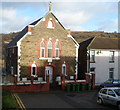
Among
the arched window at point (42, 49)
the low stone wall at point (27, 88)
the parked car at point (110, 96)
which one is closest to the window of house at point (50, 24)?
the arched window at point (42, 49)

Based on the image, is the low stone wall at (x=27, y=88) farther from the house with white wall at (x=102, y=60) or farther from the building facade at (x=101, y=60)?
the house with white wall at (x=102, y=60)

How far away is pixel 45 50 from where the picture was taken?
2836 centimetres

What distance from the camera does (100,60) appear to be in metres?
31.0

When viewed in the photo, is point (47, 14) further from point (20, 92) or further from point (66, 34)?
point (20, 92)

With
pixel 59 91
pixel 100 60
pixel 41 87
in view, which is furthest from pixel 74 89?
pixel 100 60

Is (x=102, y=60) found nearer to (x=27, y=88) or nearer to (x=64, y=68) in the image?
(x=64, y=68)

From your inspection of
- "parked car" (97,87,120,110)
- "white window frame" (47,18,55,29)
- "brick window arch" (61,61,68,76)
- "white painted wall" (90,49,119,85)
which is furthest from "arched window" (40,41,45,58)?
"parked car" (97,87,120,110)

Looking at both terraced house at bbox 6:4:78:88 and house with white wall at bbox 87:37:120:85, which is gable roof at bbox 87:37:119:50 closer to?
house with white wall at bbox 87:37:120:85

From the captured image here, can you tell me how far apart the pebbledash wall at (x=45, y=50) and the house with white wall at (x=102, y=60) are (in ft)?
9.08

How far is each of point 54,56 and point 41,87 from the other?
5933 millimetres

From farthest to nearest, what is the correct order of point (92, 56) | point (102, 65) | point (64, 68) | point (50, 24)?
point (102, 65), point (92, 56), point (64, 68), point (50, 24)

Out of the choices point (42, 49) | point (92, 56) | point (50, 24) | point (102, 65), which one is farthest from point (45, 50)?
point (102, 65)

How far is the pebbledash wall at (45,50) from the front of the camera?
89.4 ft

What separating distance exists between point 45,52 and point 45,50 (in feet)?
0.93
